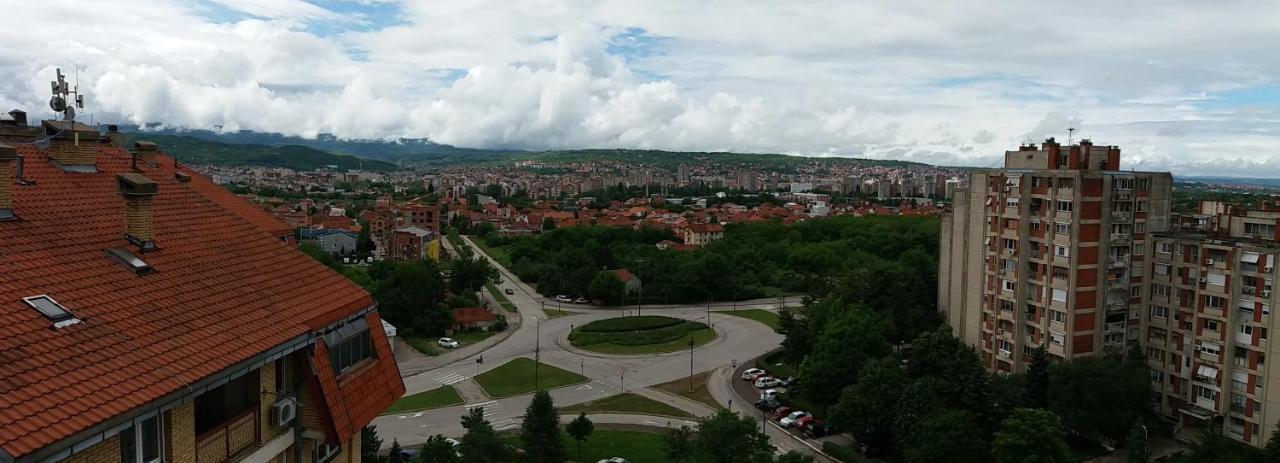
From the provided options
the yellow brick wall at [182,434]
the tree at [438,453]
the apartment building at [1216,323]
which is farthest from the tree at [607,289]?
the yellow brick wall at [182,434]

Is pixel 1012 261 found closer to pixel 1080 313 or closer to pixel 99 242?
pixel 1080 313

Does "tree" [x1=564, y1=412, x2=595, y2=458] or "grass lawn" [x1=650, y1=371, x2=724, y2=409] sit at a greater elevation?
"tree" [x1=564, y1=412, x2=595, y2=458]

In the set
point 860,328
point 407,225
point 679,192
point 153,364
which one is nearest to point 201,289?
point 153,364

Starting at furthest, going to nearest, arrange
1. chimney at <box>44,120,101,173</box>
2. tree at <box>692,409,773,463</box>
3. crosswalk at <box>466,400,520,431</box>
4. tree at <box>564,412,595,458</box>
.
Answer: crosswalk at <box>466,400,520,431</box> → tree at <box>564,412,595,458</box> → tree at <box>692,409,773,463</box> → chimney at <box>44,120,101,173</box>

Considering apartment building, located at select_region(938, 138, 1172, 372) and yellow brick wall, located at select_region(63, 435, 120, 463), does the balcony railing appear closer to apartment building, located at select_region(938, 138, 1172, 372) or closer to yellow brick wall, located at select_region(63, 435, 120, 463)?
yellow brick wall, located at select_region(63, 435, 120, 463)

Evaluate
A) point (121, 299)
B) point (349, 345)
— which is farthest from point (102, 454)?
point (349, 345)

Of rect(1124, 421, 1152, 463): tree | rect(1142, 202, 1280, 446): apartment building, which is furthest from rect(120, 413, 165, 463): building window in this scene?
rect(1142, 202, 1280, 446): apartment building
